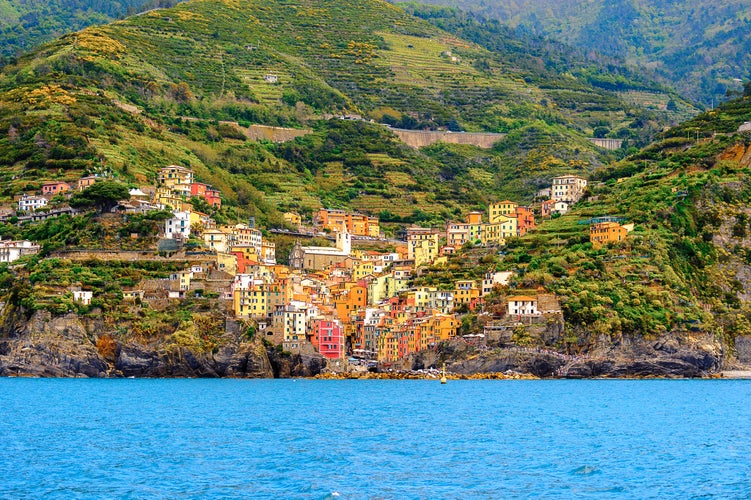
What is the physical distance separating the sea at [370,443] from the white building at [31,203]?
30446 mm

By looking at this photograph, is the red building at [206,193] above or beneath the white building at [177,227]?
above

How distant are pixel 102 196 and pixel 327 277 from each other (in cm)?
2193

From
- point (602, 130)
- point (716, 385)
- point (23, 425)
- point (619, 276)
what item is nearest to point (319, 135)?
point (602, 130)

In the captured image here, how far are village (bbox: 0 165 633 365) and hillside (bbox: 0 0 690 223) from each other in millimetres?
7558

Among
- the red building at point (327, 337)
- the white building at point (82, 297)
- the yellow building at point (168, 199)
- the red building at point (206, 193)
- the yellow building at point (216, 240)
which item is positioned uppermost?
the red building at point (206, 193)

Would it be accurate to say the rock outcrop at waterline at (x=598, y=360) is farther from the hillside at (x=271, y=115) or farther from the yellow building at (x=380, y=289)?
the hillside at (x=271, y=115)

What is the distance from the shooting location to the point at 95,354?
90.7 meters

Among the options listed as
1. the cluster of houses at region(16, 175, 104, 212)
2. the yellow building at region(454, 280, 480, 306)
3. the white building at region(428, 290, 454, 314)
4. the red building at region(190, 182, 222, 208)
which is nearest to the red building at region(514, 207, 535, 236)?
the yellow building at region(454, 280, 480, 306)

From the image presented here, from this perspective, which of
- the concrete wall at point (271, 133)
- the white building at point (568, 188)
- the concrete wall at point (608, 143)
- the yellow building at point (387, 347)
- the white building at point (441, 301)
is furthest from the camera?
the concrete wall at point (608, 143)

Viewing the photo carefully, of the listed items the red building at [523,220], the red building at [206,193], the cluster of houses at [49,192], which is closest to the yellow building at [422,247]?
the red building at [523,220]

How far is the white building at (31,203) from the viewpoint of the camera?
11012 cm

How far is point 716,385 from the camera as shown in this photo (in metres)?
89.8

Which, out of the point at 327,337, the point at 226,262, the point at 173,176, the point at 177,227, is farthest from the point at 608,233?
the point at 173,176

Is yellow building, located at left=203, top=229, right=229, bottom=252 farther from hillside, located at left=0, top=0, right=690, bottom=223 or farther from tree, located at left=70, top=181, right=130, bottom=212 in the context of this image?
hillside, located at left=0, top=0, right=690, bottom=223
